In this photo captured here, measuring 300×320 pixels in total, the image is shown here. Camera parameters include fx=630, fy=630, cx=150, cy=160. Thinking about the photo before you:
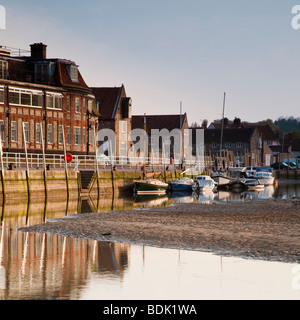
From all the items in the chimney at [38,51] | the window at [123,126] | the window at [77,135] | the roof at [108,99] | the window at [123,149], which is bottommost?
the window at [123,149]

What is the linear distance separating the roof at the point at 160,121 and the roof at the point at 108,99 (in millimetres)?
25411

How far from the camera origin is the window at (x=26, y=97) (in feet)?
206

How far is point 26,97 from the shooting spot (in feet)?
211

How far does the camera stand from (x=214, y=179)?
7869 centimetres

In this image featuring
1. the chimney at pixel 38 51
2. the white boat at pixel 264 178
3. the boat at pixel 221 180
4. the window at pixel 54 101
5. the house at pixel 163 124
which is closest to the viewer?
the window at pixel 54 101

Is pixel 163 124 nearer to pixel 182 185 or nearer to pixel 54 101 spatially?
pixel 182 185

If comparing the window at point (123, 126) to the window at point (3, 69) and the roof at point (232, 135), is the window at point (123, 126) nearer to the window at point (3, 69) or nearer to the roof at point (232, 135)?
the window at point (3, 69)

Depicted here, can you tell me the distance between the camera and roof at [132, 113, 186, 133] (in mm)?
117000

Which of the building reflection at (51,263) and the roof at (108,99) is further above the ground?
the roof at (108,99)

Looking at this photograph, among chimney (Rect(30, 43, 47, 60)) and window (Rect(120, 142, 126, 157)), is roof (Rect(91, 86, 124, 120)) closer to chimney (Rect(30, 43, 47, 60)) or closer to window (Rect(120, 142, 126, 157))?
window (Rect(120, 142, 126, 157))

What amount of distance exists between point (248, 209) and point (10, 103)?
101ft

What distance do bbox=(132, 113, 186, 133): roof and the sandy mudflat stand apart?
78530 millimetres

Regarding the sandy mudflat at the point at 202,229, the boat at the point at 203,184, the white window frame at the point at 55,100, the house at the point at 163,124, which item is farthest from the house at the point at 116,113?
the sandy mudflat at the point at 202,229
